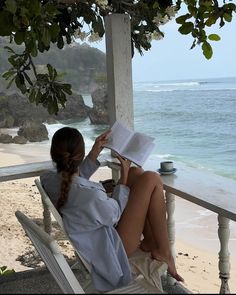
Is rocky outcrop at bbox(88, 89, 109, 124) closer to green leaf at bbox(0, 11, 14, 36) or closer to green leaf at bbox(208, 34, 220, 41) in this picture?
green leaf at bbox(208, 34, 220, 41)

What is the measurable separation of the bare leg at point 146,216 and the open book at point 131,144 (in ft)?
0.29

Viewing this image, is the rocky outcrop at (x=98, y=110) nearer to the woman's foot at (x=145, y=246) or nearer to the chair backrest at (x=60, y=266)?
the woman's foot at (x=145, y=246)

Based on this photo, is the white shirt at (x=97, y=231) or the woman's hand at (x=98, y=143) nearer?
the white shirt at (x=97, y=231)

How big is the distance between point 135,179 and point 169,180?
15.5 inches

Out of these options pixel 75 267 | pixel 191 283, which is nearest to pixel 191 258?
pixel 191 283

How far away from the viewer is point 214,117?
24.0 metres

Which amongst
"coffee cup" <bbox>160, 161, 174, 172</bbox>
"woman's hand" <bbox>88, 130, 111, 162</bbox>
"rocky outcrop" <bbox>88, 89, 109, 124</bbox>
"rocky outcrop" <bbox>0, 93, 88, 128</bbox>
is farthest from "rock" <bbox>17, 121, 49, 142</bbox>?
"woman's hand" <bbox>88, 130, 111, 162</bbox>

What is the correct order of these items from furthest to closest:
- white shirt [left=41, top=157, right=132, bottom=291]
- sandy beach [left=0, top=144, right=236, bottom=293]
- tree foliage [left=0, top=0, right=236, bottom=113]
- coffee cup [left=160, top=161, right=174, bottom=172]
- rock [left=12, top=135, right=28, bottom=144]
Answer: rock [left=12, top=135, right=28, bottom=144] → sandy beach [left=0, top=144, right=236, bottom=293] → coffee cup [left=160, top=161, right=174, bottom=172] → tree foliage [left=0, top=0, right=236, bottom=113] → white shirt [left=41, top=157, right=132, bottom=291]

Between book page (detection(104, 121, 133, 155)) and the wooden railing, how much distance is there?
39 cm

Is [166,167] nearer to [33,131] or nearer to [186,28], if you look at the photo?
[186,28]

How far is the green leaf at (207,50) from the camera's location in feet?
8.01

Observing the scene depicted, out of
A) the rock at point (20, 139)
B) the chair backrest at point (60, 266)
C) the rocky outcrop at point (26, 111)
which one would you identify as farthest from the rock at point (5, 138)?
the chair backrest at point (60, 266)

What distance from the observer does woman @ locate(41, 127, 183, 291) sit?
1.95 m

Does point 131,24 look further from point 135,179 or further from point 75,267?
point 75,267
